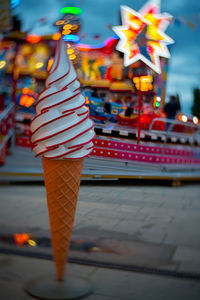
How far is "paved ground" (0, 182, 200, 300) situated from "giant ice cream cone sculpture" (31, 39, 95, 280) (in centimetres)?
37

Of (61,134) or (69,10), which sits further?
(69,10)

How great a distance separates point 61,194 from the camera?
222cm

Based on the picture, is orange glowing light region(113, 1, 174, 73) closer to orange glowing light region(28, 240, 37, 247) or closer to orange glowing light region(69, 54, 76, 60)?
orange glowing light region(69, 54, 76, 60)

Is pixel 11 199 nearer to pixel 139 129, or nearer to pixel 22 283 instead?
pixel 22 283

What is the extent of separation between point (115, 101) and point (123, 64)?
0.26 m

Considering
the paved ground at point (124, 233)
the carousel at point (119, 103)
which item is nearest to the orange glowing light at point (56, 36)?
the carousel at point (119, 103)

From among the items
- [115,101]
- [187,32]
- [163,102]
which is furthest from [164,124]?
[187,32]

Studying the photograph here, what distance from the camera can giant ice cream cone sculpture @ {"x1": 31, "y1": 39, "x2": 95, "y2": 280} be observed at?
2109 mm

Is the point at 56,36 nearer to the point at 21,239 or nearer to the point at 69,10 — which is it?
the point at 69,10

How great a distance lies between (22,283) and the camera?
8.61 ft

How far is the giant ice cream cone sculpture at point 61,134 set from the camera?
6.92 ft

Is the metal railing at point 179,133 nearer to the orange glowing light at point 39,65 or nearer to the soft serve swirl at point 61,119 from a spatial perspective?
the soft serve swirl at point 61,119

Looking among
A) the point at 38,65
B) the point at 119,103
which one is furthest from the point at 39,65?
the point at 119,103

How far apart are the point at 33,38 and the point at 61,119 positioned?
98 cm
